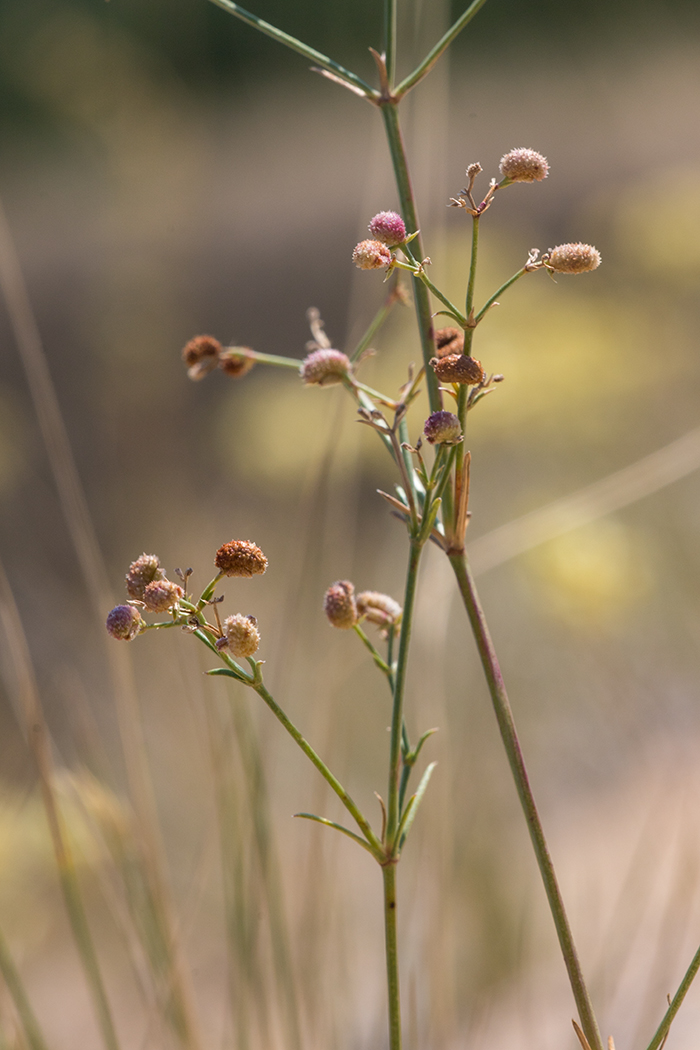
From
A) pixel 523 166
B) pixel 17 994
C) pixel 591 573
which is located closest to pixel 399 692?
pixel 523 166

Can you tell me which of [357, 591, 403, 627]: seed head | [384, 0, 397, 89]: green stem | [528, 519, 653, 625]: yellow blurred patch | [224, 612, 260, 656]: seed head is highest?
[528, 519, 653, 625]: yellow blurred patch

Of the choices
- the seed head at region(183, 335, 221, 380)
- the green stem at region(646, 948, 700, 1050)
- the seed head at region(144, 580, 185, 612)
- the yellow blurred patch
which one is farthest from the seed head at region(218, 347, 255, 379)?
the yellow blurred patch

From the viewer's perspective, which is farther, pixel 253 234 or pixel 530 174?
pixel 253 234

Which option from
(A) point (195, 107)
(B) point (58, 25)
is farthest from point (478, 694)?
(A) point (195, 107)

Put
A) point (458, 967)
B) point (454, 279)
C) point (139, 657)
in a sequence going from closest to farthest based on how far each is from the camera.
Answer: point (458, 967) < point (454, 279) < point (139, 657)

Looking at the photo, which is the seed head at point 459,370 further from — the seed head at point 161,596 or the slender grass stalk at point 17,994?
the slender grass stalk at point 17,994

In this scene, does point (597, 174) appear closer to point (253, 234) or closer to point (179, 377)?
point (253, 234)

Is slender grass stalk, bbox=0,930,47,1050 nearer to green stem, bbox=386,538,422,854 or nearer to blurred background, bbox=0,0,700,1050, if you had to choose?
blurred background, bbox=0,0,700,1050
